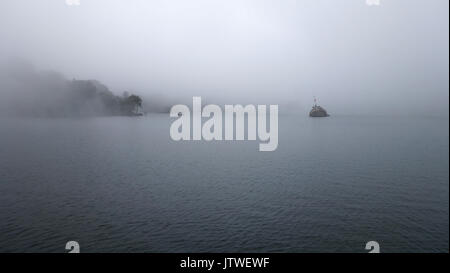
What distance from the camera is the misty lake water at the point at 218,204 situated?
43844 millimetres

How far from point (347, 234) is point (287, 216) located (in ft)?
34.4

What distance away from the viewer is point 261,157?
112 metres

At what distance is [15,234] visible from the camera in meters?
43.6

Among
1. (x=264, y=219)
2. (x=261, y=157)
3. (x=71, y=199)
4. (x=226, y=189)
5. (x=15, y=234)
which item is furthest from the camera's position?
(x=261, y=157)

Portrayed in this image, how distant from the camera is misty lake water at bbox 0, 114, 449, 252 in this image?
43.8 meters

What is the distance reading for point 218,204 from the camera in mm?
58469

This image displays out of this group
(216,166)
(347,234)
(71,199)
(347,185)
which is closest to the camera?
(347,234)

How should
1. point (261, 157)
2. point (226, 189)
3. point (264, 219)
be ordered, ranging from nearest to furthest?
point (264, 219), point (226, 189), point (261, 157)
